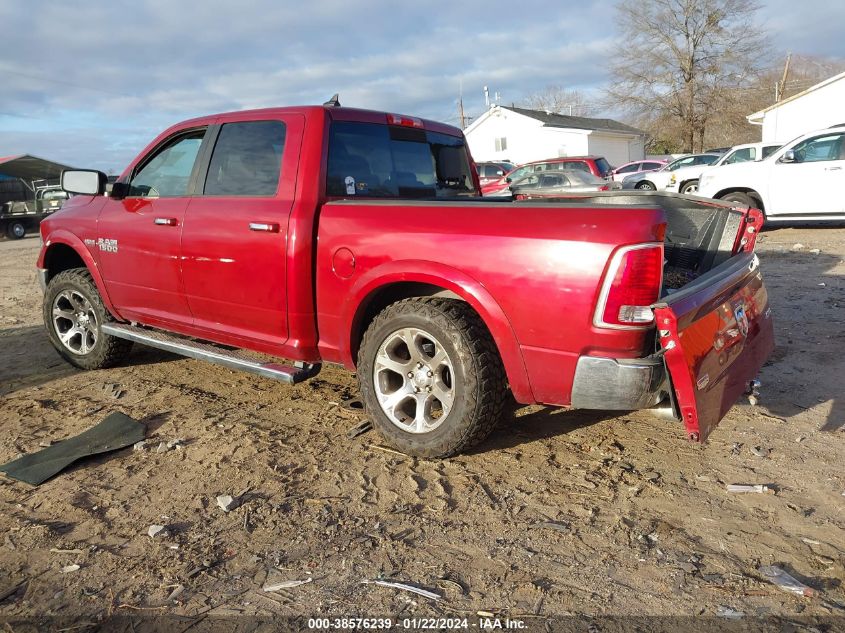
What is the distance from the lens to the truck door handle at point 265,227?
3697 mm

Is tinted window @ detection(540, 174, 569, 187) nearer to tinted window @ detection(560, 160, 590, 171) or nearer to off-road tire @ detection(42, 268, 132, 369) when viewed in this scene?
tinted window @ detection(560, 160, 590, 171)

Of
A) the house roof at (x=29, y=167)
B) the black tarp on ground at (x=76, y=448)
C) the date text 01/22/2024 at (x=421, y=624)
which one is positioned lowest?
the date text 01/22/2024 at (x=421, y=624)

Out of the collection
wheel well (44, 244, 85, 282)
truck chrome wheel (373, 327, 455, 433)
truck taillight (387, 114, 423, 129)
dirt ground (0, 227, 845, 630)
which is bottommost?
dirt ground (0, 227, 845, 630)

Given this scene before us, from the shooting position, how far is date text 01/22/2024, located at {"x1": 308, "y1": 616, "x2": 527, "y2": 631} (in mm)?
2199

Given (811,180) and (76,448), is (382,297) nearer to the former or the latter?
(76,448)

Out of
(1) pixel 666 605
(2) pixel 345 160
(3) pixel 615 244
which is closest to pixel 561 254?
(3) pixel 615 244

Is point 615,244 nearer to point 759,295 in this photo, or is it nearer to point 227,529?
point 759,295

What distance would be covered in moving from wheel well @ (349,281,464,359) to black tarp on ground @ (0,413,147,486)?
1.48 meters

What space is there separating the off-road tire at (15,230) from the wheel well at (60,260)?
827 inches

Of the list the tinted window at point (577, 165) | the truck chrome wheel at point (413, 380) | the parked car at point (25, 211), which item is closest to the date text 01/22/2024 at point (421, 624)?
the truck chrome wheel at point (413, 380)

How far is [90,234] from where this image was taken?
5.00 m

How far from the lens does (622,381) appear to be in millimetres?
2814

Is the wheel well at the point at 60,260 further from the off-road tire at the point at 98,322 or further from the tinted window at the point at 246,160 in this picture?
the tinted window at the point at 246,160

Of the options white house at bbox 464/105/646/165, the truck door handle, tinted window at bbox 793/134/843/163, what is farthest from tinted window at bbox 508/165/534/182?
white house at bbox 464/105/646/165
